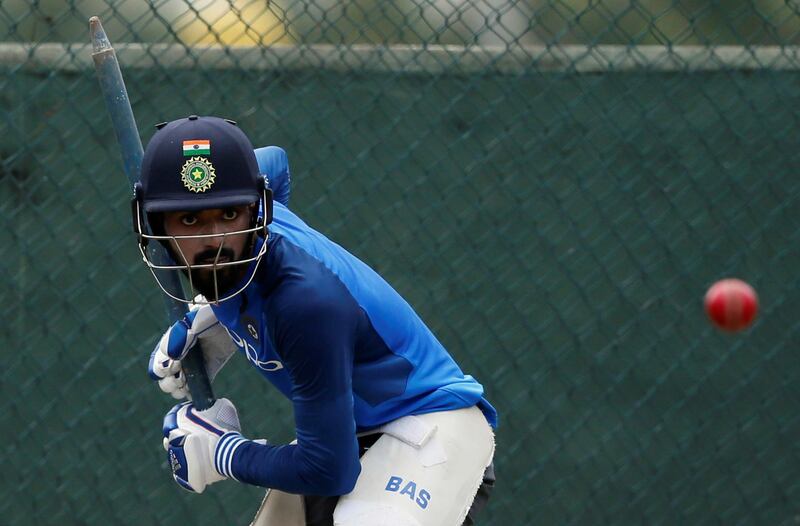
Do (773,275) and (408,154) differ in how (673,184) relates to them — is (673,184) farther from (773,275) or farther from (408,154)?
(408,154)

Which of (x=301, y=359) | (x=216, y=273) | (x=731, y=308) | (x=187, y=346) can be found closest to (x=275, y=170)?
(x=187, y=346)

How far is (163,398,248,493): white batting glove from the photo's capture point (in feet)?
11.4

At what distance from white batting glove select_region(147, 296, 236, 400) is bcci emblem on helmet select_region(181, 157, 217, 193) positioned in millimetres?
679

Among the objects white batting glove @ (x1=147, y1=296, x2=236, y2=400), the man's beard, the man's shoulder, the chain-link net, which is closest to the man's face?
the man's beard

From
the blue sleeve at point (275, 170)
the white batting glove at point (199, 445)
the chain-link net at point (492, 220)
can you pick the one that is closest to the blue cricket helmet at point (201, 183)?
the white batting glove at point (199, 445)

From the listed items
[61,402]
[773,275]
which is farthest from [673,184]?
[61,402]

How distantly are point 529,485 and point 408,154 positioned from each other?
1.35 metres

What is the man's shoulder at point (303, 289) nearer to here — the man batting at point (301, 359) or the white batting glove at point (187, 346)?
the man batting at point (301, 359)

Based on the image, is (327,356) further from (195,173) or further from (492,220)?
A: (492,220)

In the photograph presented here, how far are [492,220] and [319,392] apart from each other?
2.04 metres

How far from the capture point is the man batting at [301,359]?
306cm

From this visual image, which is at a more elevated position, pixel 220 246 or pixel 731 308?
pixel 220 246

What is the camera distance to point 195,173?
9.84ft

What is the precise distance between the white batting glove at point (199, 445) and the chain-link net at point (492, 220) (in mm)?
1371
